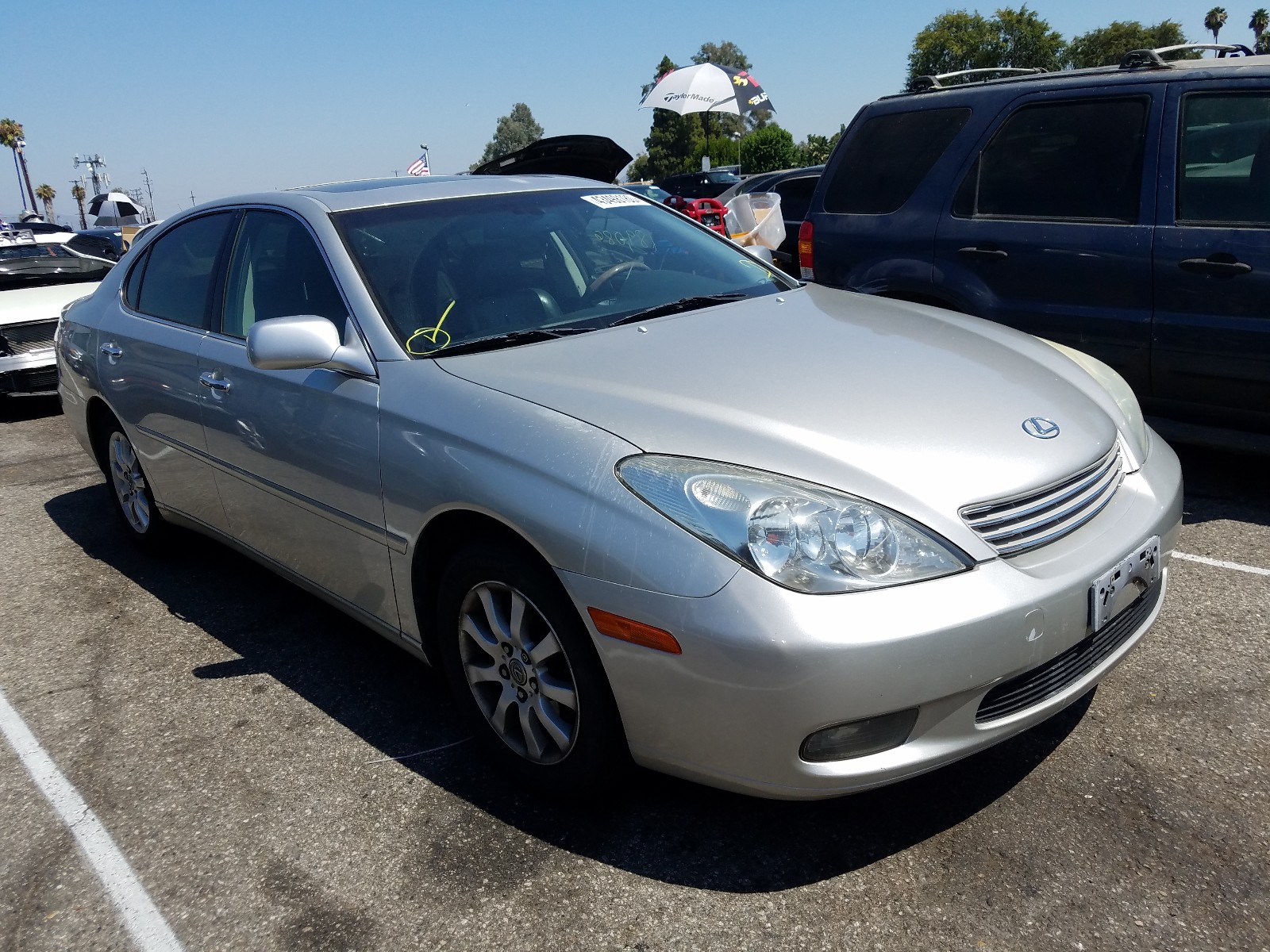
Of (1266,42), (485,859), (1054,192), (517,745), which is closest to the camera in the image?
(485,859)

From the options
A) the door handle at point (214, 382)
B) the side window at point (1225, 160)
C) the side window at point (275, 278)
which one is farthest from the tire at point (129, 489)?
the side window at point (1225, 160)

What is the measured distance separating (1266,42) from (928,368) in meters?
73.1

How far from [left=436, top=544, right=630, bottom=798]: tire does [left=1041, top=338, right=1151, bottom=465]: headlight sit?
5.32 ft

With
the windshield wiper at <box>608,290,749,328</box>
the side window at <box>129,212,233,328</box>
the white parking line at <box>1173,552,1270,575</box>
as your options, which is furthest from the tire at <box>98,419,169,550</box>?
the white parking line at <box>1173,552,1270,575</box>

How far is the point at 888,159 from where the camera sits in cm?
542

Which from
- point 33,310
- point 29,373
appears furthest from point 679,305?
point 33,310

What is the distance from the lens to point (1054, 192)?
4.80 metres

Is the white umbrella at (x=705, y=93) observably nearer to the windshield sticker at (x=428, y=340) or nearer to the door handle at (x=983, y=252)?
the door handle at (x=983, y=252)

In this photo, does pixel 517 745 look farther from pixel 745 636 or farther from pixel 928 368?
pixel 928 368

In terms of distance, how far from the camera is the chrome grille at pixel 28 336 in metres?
7.98

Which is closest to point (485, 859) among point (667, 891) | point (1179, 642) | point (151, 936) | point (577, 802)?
point (577, 802)

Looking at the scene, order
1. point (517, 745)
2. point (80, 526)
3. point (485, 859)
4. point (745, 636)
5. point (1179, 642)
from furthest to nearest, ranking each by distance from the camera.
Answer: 1. point (80, 526)
2. point (1179, 642)
3. point (517, 745)
4. point (485, 859)
5. point (745, 636)

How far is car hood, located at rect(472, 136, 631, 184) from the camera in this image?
7.56 metres

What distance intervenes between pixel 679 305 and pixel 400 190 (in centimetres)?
106
